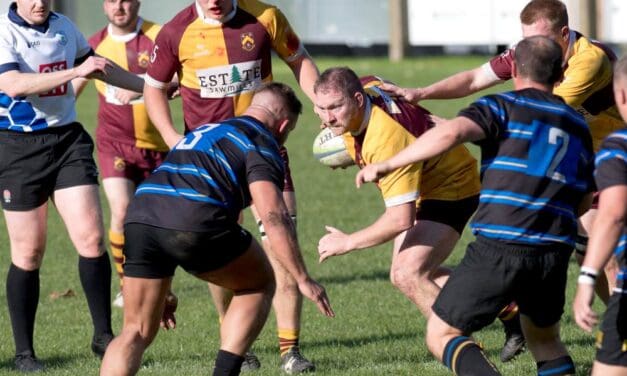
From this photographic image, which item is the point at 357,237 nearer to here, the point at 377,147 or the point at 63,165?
the point at 377,147

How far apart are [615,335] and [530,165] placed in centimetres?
84

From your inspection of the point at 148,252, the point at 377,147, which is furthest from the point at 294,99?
the point at 148,252

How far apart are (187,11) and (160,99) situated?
558 mm

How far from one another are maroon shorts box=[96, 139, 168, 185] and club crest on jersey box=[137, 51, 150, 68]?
2.08 feet

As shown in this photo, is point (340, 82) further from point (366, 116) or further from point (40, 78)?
point (40, 78)

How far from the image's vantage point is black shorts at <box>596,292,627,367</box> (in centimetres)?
520

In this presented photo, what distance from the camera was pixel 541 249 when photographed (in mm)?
5695

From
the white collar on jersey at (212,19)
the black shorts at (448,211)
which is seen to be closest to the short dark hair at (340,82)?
the black shorts at (448,211)

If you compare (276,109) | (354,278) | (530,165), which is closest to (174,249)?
(276,109)

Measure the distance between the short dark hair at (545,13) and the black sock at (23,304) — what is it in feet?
10.9

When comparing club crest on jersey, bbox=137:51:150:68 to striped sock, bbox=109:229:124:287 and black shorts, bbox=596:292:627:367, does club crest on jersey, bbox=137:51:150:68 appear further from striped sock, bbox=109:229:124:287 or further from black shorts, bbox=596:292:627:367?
black shorts, bbox=596:292:627:367

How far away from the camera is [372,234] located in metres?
6.40

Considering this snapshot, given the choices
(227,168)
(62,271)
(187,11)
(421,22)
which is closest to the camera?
(227,168)

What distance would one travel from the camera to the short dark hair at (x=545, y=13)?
23.4 ft
